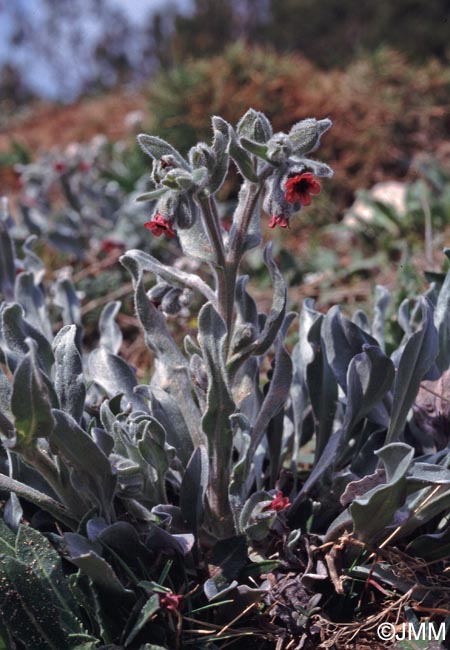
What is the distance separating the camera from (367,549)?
1.68 m

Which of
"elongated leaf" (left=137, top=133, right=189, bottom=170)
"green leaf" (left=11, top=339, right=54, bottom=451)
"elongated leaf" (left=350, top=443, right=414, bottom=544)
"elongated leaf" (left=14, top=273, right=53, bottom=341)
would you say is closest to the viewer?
"green leaf" (left=11, top=339, right=54, bottom=451)

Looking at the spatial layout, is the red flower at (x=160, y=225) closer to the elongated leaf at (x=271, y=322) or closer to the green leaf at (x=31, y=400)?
the elongated leaf at (x=271, y=322)

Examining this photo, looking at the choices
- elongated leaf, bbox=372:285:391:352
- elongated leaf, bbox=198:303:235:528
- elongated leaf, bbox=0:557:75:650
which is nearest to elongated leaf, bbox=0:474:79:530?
elongated leaf, bbox=0:557:75:650

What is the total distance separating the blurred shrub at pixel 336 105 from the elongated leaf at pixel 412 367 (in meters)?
3.74

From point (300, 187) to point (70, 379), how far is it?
2.19ft

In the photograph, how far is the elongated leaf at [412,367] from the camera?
1.71 meters

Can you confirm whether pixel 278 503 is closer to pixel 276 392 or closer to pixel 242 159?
pixel 276 392

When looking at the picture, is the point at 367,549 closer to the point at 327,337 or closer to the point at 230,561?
the point at 230,561

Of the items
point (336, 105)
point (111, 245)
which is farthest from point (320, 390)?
point (336, 105)

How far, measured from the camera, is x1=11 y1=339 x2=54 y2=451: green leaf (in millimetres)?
1366

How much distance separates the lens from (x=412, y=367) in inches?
67.9

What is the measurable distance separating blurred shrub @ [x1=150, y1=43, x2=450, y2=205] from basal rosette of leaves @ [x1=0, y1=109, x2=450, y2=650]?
Result: 3.75 metres

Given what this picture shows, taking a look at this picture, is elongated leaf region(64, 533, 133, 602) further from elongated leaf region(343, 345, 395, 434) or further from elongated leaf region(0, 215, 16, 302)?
elongated leaf region(0, 215, 16, 302)

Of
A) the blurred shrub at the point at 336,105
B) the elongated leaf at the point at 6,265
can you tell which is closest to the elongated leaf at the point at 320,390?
the elongated leaf at the point at 6,265
